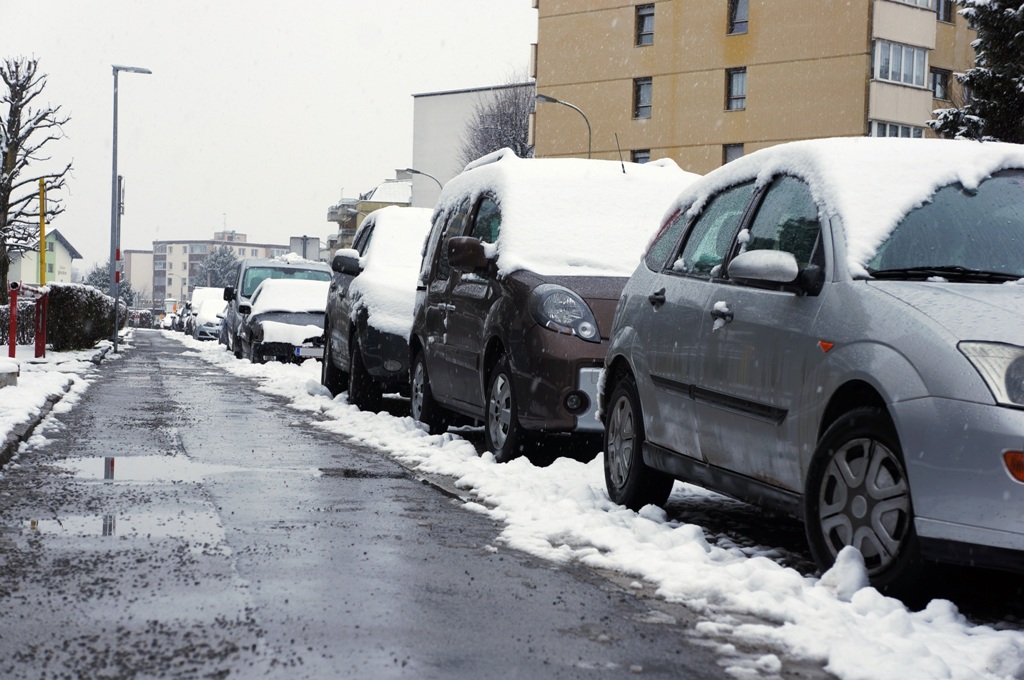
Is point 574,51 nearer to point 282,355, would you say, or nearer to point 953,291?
point 282,355

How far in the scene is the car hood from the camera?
4.57m

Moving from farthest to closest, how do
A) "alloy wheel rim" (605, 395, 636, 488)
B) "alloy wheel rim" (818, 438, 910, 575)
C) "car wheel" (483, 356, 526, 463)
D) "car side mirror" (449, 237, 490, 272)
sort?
"car side mirror" (449, 237, 490, 272)
"car wheel" (483, 356, 526, 463)
"alloy wheel rim" (605, 395, 636, 488)
"alloy wheel rim" (818, 438, 910, 575)

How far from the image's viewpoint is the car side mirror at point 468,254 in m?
9.19

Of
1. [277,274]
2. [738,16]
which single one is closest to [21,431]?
[277,274]

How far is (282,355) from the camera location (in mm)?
24562

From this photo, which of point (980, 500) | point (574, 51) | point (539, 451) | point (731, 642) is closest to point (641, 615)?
point (731, 642)

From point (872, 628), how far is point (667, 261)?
2.94 metres

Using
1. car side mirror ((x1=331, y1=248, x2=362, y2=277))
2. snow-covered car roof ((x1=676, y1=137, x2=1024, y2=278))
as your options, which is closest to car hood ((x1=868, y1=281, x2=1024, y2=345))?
snow-covered car roof ((x1=676, y1=137, x2=1024, y2=278))

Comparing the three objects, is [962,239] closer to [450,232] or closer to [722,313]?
[722,313]

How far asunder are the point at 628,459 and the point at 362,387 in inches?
247

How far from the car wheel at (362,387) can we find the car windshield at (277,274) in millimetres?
15235

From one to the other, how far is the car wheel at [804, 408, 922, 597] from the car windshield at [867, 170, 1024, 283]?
0.68 metres

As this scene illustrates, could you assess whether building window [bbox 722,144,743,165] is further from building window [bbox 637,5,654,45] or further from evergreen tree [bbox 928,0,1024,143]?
evergreen tree [bbox 928,0,1024,143]

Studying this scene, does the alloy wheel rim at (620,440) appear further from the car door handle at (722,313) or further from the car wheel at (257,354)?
the car wheel at (257,354)
